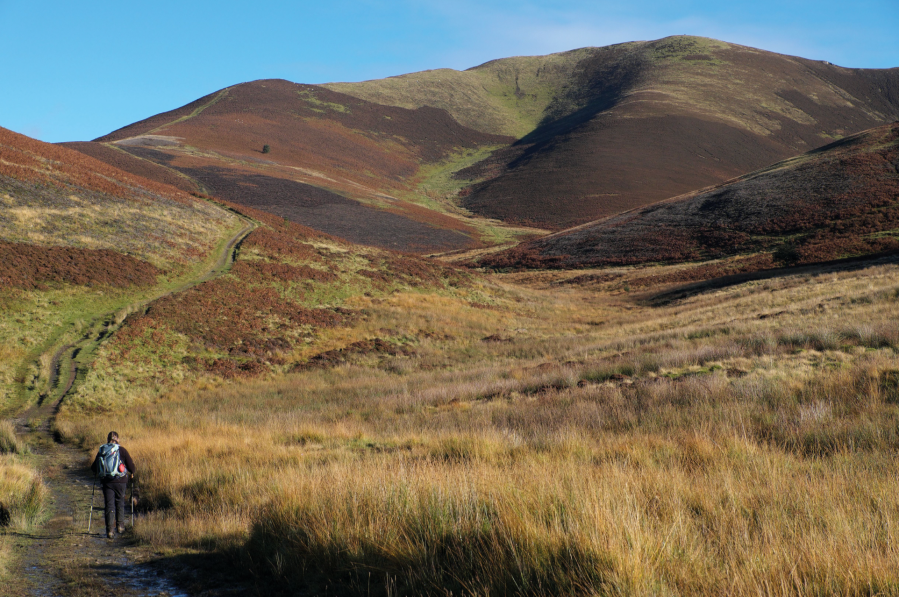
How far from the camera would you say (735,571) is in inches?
112

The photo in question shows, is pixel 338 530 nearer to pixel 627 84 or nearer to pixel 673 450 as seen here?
pixel 673 450

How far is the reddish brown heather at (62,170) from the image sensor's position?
103ft

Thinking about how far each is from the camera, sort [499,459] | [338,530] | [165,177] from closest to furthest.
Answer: [338,530] < [499,459] < [165,177]

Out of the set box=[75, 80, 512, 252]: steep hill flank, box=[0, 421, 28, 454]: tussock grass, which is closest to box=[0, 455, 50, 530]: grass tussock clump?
box=[0, 421, 28, 454]: tussock grass

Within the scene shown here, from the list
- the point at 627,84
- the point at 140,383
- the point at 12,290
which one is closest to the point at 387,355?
Answer: the point at 140,383

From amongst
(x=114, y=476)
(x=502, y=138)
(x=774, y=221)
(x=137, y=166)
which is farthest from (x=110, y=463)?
(x=502, y=138)

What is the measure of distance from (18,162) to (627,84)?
17480 centimetres

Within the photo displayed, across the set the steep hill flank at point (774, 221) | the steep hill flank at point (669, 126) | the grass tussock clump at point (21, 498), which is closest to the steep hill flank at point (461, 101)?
the steep hill flank at point (669, 126)

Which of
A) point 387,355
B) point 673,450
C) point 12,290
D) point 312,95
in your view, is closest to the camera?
point 673,450

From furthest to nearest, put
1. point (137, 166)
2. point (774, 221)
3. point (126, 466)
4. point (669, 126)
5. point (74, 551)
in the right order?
point (669, 126)
point (137, 166)
point (774, 221)
point (126, 466)
point (74, 551)

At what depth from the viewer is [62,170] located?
33.8 m

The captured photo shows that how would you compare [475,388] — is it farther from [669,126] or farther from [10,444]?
[669,126]

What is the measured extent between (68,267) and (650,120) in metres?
136

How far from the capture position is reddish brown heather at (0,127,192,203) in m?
31.3
